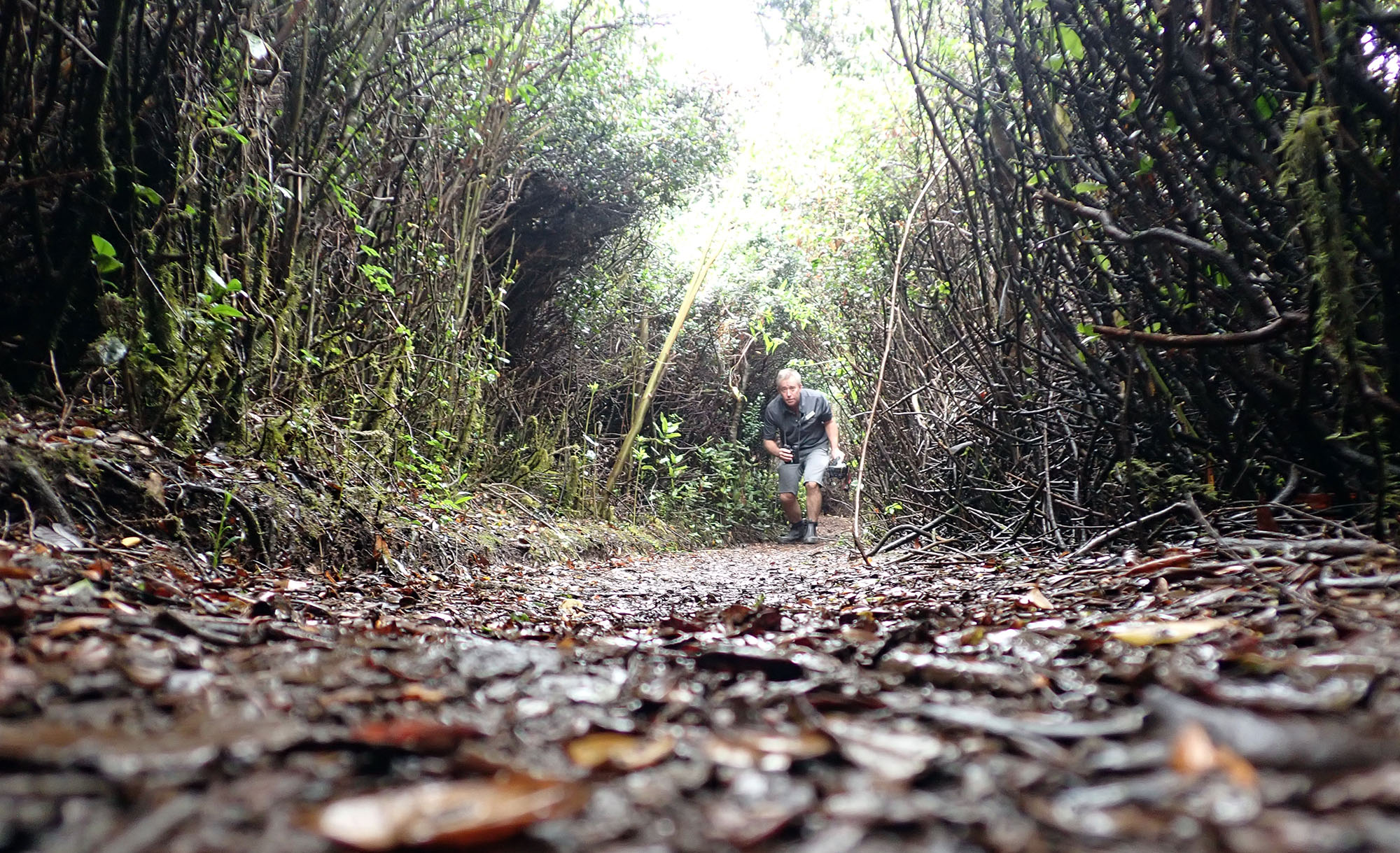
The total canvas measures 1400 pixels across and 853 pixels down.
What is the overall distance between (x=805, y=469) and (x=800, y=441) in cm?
38

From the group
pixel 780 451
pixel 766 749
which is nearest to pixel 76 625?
pixel 766 749

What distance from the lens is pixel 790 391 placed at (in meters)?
8.80

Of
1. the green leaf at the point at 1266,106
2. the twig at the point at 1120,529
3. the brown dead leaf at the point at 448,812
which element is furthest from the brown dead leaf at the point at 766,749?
the green leaf at the point at 1266,106

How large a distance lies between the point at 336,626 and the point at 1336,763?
1636mm

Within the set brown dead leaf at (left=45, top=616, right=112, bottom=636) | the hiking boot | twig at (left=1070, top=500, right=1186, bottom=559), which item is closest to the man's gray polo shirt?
the hiking boot

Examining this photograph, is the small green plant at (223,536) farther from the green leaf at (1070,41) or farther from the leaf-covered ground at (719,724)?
the green leaf at (1070,41)

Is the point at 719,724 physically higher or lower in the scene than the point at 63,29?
lower

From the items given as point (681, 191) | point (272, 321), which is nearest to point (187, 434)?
point (272, 321)

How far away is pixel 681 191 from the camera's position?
889 cm

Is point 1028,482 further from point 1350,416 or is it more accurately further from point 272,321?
point 272,321

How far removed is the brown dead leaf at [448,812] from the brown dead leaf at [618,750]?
0.08 meters

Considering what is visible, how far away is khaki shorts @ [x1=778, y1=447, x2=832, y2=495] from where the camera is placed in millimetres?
8500

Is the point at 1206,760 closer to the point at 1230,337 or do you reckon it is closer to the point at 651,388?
the point at 1230,337

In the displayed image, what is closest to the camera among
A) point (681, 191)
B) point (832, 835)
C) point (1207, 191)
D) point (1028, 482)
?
point (832, 835)
